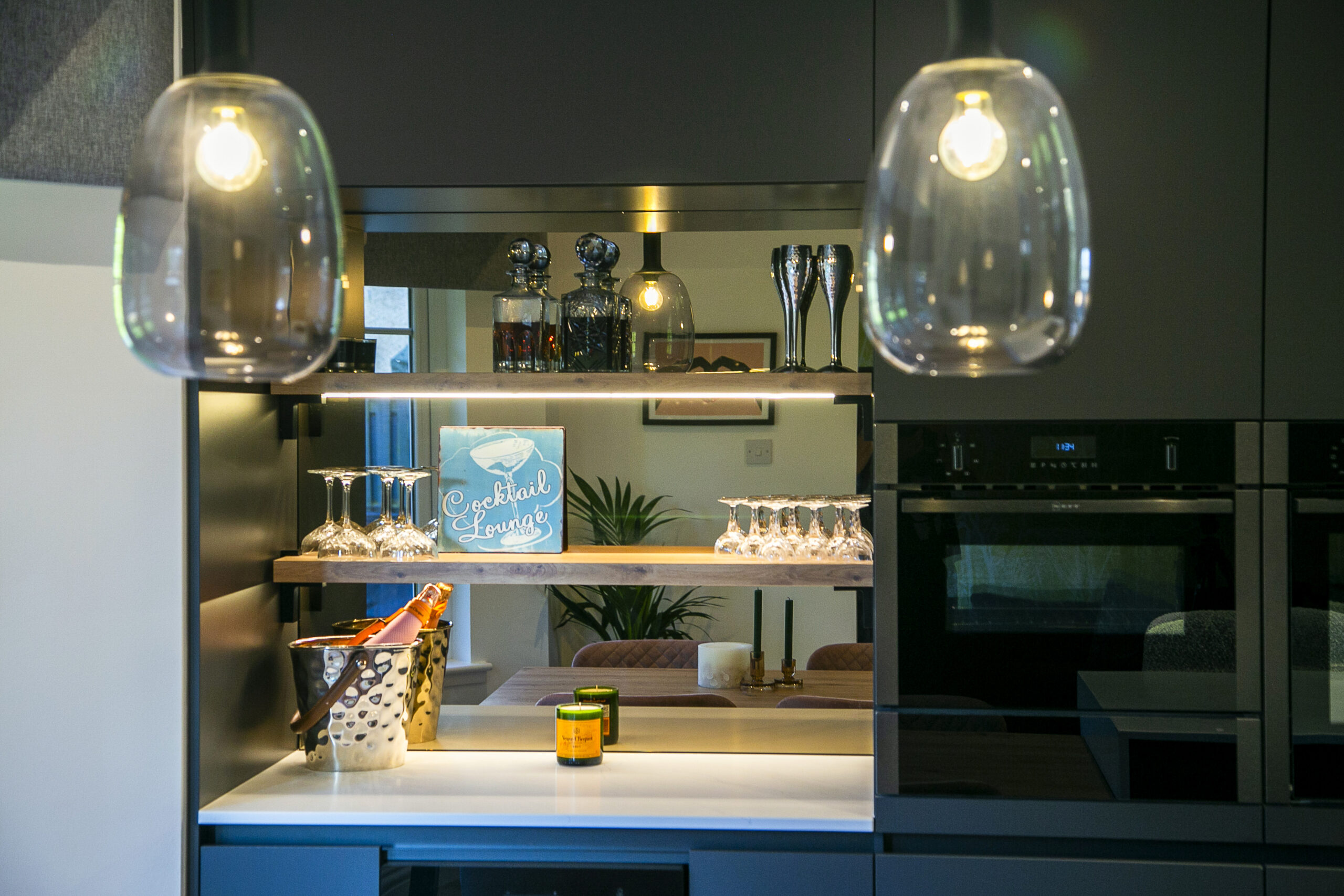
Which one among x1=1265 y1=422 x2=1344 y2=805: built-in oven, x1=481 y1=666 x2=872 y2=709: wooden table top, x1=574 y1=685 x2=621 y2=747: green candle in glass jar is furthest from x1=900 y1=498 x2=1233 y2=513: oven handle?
x1=574 y1=685 x2=621 y2=747: green candle in glass jar

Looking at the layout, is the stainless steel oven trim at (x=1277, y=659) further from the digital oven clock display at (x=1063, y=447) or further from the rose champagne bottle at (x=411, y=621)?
the rose champagne bottle at (x=411, y=621)

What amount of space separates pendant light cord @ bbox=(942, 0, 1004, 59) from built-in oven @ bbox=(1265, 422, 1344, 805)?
59.4 inches

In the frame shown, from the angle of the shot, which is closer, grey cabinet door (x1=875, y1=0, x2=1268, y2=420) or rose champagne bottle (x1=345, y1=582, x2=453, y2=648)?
grey cabinet door (x1=875, y1=0, x2=1268, y2=420)

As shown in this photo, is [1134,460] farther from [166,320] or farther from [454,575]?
[166,320]

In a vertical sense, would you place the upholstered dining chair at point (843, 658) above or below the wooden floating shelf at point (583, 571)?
below

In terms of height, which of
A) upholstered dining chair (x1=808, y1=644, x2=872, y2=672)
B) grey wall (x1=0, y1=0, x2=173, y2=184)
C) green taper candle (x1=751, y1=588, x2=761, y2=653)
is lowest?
upholstered dining chair (x1=808, y1=644, x2=872, y2=672)

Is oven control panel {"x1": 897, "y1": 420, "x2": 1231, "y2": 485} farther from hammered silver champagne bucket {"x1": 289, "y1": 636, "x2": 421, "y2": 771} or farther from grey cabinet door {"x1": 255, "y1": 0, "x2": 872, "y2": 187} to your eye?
hammered silver champagne bucket {"x1": 289, "y1": 636, "x2": 421, "y2": 771}

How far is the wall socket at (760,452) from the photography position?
2363mm

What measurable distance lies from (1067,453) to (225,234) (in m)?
1.64

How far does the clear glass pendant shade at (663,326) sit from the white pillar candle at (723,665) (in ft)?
2.08

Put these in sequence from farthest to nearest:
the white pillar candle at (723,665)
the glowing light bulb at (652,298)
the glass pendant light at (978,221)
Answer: the white pillar candle at (723,665), the glowing light bulb at (652,298), the glass pendant light at (978,221)

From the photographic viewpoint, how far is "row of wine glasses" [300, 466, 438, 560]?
225 centimetres

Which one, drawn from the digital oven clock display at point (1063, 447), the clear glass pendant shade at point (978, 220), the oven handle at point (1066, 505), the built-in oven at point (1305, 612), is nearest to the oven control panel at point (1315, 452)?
Result: the built-in oven at point (1305, 612)

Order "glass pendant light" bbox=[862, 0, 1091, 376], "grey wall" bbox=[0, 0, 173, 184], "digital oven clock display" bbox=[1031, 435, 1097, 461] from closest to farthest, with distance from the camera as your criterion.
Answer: "glass pendant light" bbox=[862, 0, 1091, 376]
"grey wall" bbox=[0, 0, 173, 184]
"digital oven clock display" bbox=[1031, 435, 1097, 461]
